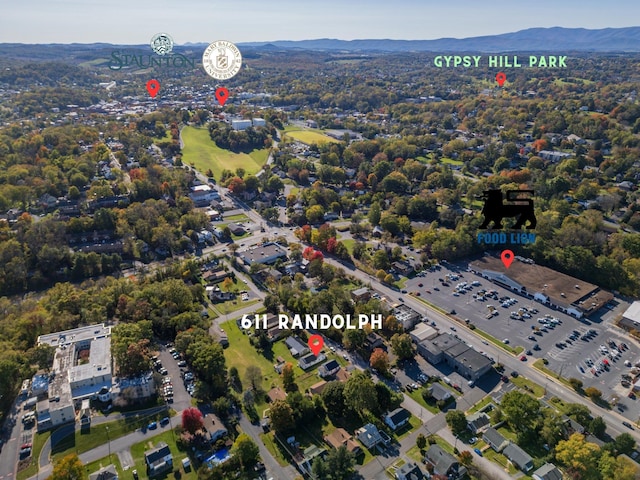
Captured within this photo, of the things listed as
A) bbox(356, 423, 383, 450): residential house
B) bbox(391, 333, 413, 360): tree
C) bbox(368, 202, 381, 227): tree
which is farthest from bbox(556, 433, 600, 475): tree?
bbox(368, 202, 381, 227): tree

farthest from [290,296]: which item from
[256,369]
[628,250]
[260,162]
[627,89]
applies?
[627,89]

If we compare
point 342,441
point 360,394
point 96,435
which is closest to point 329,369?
point 360,394

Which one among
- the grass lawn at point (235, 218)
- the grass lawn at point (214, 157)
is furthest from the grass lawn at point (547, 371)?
the grass lawn at point (214, 157)

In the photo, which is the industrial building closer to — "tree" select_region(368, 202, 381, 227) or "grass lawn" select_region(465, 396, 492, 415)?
"grass lawn" select_region(465, 396, 492, 415)

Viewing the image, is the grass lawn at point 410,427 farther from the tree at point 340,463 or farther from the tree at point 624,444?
the tree at point 624,444

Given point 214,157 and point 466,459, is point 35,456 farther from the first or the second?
point 214,157

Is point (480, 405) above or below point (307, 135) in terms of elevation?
Answer: below
